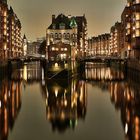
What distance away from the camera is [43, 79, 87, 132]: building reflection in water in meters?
27.6

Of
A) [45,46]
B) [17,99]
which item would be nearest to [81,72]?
[17,99]

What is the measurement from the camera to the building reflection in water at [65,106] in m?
27.6

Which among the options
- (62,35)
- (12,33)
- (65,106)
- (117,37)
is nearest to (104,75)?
(65,106)

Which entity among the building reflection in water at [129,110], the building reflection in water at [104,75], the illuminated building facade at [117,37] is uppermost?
the illuminated building facade at [117,37]

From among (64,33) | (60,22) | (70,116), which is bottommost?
(70,116)

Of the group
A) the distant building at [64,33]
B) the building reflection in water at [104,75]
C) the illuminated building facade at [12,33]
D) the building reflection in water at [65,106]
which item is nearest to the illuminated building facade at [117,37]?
the distant building at [64,33]

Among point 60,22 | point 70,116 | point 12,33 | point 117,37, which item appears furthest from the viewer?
point 60,22

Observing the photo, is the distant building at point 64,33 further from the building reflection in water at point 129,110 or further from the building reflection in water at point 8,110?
the building reflection in water at point 129,110

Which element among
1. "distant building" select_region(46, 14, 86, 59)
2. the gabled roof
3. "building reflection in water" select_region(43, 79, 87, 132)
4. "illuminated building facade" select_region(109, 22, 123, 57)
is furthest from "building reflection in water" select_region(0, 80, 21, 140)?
the gabled roof

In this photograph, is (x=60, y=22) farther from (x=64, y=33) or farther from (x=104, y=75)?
(x=104, y=75)

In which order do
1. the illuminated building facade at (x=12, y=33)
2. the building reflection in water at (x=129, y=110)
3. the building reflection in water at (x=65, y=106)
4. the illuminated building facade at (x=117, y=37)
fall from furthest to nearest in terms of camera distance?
the illuminated building facade at (x=117, y=37)
the illuminated building facade at (x=12, y=33)
the building reflection in water at (x=65, y=106)
the building reflection in water at (x=129, y=110)

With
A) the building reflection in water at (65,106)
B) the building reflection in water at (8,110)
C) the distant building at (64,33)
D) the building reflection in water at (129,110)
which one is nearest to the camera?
the building reflection in water at (129,110)

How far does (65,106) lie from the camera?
35562 millimetres

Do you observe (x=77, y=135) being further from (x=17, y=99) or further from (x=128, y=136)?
(x=17, y=99)
